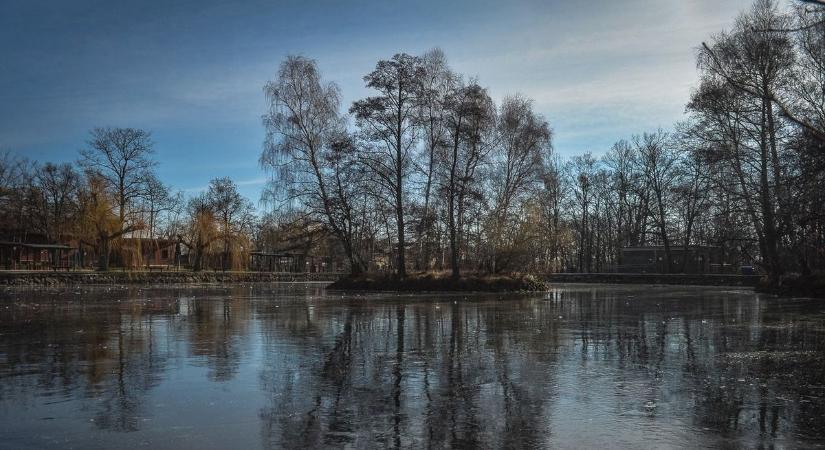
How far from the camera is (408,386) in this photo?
777 centimetres

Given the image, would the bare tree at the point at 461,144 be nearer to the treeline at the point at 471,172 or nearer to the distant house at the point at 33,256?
the treeline at the point at 471,172

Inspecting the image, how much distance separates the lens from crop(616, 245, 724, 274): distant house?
224ft

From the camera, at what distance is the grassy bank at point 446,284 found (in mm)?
36281

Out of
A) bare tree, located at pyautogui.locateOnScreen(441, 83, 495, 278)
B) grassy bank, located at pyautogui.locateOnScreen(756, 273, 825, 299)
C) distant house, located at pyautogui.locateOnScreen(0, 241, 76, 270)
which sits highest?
bare tree, located at pyautogui.locateOnScreen(441, 83, 495, 278)

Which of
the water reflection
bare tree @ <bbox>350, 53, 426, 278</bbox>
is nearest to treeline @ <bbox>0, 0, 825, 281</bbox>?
bare tree @ <bbox>350, 53, 426, 278</bbox>

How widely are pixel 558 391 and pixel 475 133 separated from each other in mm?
32820

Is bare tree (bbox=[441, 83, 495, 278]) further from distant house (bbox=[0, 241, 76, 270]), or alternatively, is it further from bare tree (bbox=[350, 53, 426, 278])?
distant house (bbox=[0, 241, 76, 270])

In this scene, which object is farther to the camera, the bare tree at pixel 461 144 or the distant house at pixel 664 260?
the distant house at pixel 664 260

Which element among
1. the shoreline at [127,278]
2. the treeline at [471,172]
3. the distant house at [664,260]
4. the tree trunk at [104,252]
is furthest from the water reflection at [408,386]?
the distant house at [664,260]

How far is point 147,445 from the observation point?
5.31 metres

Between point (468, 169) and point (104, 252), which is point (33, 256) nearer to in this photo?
point (104, 252)

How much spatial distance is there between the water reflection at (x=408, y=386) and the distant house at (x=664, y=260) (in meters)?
57.4

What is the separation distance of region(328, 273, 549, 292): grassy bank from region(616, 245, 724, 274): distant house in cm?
3668

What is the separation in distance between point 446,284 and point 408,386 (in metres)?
29.7
